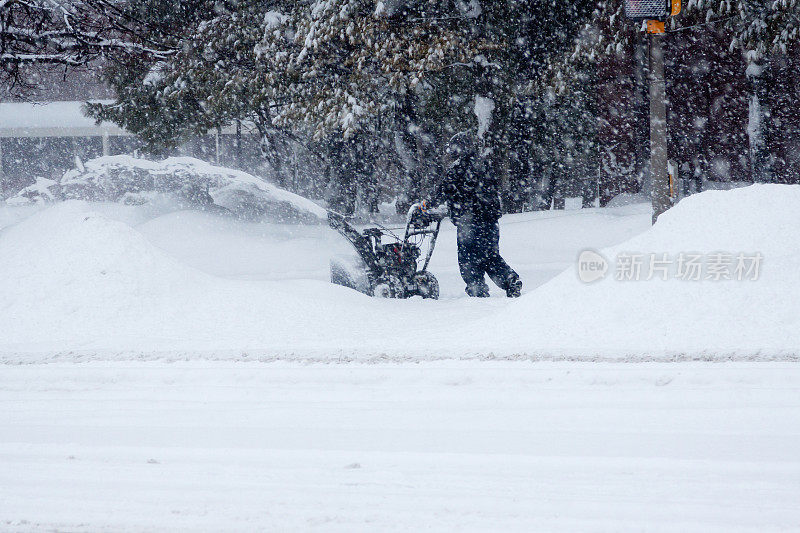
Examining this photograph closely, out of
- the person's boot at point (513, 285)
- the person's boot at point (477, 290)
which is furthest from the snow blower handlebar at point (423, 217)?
the person's boot at point (513, 285)

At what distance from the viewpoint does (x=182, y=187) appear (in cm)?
1473

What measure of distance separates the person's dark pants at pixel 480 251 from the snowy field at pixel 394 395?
0.58 meters

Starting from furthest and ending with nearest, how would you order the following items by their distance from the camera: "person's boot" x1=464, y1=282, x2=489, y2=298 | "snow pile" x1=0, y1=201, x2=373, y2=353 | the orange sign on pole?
"person's boot" x1=464, y1=282, x2=489, y2=298
the orange sign on pole
"snow pile" x1=0, y1=201, x2=373, y2=353

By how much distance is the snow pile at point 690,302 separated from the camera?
5.19 meters

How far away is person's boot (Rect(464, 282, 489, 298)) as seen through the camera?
8500 millimetres

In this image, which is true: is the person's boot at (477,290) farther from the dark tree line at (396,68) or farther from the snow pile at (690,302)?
the dark tree line at (396,68)

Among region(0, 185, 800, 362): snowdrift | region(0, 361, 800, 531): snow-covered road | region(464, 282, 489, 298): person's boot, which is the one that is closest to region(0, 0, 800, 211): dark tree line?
region(0, 185, 800, 362): snowdrift

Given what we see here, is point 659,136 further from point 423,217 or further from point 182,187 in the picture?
point 182,187

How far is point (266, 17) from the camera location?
1352 cm

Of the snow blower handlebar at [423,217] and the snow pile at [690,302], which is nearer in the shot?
the snow pile at [690,302]

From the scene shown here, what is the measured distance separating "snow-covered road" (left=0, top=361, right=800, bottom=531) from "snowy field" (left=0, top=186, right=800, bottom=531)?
14 millimetres

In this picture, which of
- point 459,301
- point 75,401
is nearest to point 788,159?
point 459,301

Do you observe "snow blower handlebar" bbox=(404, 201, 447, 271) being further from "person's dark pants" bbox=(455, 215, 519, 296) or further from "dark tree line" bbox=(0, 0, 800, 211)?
"dark tree line" bbox=(0, 0, 800, 211)

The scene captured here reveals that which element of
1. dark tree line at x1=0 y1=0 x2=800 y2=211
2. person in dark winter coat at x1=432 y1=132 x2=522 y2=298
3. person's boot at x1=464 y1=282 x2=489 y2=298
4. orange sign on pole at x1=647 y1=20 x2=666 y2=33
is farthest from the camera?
dark tree line at x1=0 y1=0 x2=800 y2=211
